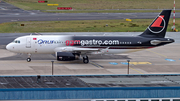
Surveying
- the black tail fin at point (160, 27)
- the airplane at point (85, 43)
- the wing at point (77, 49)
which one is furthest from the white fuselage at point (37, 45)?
the black tail fin at point (160, 27)

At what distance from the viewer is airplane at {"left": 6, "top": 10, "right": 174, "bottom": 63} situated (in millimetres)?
49938

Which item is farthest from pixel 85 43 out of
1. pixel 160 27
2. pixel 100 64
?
pixel 160 27

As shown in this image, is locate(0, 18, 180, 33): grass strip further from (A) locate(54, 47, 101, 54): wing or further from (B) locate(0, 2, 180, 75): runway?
(A) locate(54, 47, 101, 54): wing

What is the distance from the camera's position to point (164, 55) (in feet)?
188

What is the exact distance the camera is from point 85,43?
50.5m

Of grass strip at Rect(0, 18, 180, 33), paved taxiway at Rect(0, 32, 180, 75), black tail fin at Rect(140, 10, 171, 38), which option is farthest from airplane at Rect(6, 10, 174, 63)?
grass strip at Rect(0, 18, 180, 33)

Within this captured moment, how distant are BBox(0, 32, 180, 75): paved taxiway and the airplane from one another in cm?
→ 182

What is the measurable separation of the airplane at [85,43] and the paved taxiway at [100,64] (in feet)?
5.98

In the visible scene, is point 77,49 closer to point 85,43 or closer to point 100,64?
point 85,43

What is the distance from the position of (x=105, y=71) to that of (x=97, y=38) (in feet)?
25.4

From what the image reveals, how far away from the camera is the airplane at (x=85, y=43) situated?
49.9 m

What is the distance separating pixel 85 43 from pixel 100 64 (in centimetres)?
401

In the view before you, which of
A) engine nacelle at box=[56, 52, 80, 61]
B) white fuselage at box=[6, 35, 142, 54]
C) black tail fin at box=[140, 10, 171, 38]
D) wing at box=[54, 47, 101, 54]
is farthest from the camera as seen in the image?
black tail fin at box=[140, 10, 171, 38]

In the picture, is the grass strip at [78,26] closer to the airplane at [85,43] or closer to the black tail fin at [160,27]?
the airplane at [85,43]
